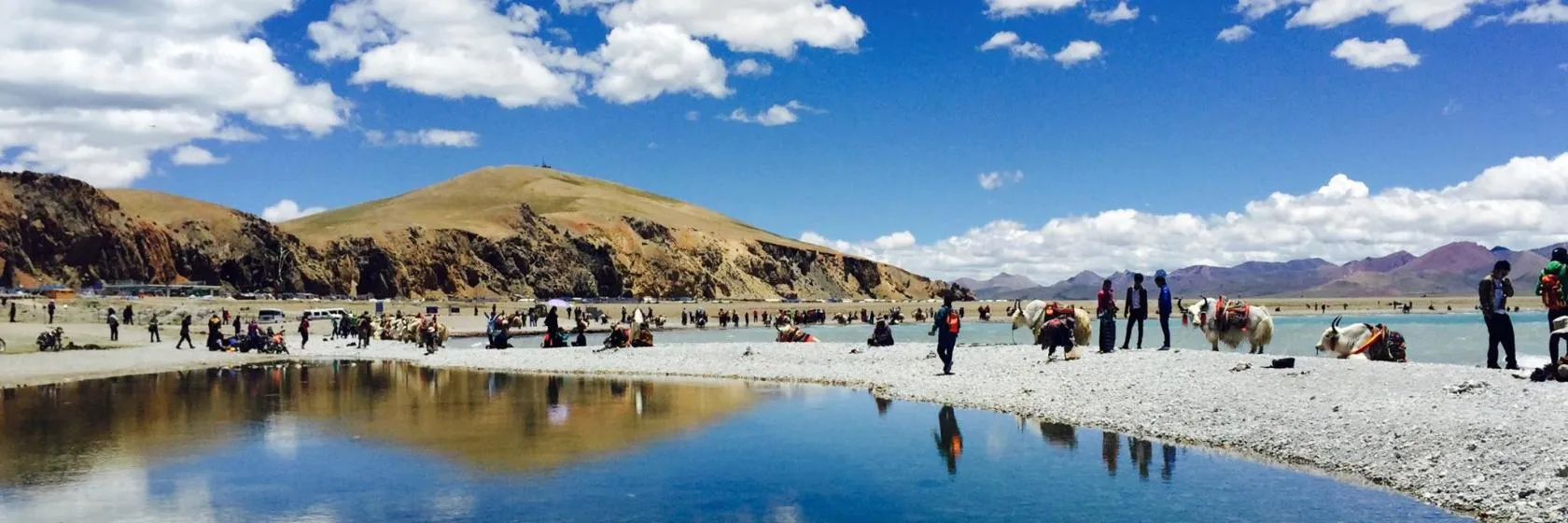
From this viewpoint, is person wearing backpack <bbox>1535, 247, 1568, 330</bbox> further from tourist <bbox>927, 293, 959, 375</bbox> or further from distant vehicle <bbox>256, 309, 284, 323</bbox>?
distant vehicle <bbox>256, 309, 284, 323</bbox>

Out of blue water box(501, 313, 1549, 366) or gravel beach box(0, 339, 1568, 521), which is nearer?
gravel beach box(0, 339, 1568, 521)

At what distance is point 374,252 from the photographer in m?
122

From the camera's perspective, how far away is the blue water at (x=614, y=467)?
1201 centimetres

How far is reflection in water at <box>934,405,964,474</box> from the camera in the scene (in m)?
15.3

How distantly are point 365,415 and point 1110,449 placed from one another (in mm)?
13608

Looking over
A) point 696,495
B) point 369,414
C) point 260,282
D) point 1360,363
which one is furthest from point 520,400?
point 260,282

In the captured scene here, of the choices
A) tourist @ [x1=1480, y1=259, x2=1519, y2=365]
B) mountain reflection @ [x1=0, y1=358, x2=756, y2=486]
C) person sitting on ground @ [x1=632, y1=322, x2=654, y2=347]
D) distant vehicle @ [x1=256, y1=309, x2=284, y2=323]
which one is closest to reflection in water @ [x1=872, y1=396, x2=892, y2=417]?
mountain reflection @ [x1=0, y1=358, x2=756, y2=486]

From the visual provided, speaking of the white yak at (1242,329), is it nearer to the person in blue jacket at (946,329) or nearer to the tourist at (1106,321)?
the tourist at (1106,321)

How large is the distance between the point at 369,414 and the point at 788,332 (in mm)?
20990

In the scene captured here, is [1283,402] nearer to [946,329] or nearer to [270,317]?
[946,329]

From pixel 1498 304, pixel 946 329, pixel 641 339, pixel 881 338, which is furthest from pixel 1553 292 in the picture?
pixel 641 339

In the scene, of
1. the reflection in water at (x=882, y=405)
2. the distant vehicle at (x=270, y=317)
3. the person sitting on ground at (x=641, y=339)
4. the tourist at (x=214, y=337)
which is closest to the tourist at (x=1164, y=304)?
the reflection in water at (x=882, y=405)

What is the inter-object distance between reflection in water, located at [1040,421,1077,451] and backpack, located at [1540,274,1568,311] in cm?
729

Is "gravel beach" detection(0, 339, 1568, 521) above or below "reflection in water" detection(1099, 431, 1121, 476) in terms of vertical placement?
above
